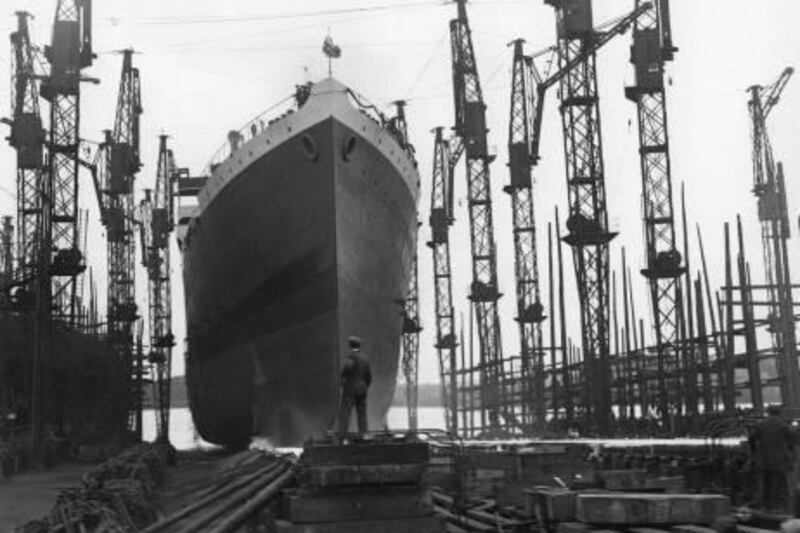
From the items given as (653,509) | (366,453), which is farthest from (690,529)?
(366,453)

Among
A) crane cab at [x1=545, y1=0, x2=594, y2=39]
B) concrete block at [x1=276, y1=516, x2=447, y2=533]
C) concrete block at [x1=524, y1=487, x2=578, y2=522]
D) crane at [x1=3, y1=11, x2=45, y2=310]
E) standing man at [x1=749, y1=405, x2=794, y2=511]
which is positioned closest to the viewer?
concrete block at [x1=524, y1=487, x2=578, y2=522]

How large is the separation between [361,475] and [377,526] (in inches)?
20.0

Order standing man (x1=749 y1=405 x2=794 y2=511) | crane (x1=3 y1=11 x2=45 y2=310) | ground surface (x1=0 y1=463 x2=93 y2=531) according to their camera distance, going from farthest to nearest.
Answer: crane (x1=3 y1=11 x2=45 y2=310) < ground surface (x1=0 y1=463 x2=93 y2=531) < standing man (x1=749 y1=405 x2=794 y2=511)

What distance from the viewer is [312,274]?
19875 millimetres

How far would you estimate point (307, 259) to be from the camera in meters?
20.0

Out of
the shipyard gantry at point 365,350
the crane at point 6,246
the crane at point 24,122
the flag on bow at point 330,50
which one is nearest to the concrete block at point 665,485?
the shipyard gantry at point 365,350

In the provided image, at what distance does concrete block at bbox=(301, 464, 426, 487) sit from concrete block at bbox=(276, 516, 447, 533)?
1.18ft

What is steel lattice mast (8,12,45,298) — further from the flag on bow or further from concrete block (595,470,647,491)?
concrete block (595,470,647,491)

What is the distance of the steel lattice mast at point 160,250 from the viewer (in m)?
50.8

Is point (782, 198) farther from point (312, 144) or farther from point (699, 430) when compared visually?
point (312, 144)

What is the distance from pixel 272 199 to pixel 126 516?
11.7m

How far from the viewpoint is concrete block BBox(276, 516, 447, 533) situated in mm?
8656

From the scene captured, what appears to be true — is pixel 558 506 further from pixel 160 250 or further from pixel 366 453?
pixel 160 250

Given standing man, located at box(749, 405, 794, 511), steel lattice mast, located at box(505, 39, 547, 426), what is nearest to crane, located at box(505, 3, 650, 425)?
steel lattice mast, located at box(505, 39, 547, 426)
